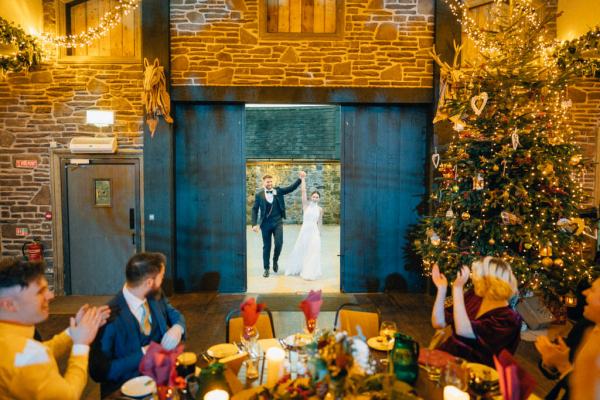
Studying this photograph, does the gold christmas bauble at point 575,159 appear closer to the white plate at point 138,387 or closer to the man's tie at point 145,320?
the man's tie at point 145,320

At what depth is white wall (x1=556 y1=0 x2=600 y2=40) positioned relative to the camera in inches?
225

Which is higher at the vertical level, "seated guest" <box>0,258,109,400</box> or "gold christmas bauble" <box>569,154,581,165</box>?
"gold christmas bauble" <box>569,154,581,165</box>

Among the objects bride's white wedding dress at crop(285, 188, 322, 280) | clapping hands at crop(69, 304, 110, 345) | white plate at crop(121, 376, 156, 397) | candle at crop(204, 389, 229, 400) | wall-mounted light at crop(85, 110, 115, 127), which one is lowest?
bride's white wedding dress at crop(285, 188, 322, 280)

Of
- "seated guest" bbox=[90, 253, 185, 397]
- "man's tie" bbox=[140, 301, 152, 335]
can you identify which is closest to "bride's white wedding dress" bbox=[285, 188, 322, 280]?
"seated guest" bbox=[90, 253, 185, 397]

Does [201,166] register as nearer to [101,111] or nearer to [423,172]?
[101,111]

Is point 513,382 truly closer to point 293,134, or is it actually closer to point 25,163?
point 25,163

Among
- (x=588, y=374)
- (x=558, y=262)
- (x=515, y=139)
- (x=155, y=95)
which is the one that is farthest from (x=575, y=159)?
(x=155, y=95)

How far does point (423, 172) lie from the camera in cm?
666

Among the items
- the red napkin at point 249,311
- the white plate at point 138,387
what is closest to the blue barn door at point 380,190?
the red napkin at point 249,311

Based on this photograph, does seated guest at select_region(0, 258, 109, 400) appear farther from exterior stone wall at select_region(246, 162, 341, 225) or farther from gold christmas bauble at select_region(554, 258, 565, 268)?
exterior stone wall at select_region(246, 162, 341, 225)

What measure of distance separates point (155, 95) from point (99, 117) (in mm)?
937

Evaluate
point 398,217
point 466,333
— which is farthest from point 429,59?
point 466,333

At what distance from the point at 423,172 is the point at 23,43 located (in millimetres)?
5965

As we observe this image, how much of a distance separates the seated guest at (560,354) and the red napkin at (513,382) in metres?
0.51
